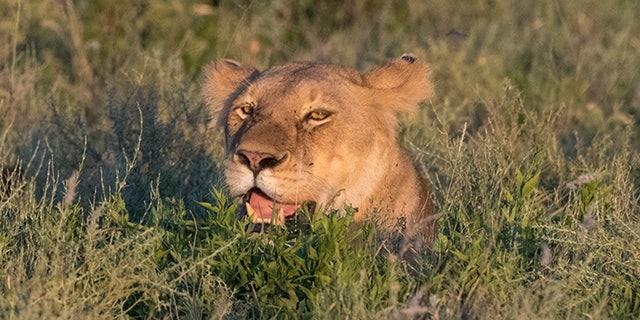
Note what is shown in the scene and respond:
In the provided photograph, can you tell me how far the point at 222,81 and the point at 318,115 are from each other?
85 centimetres

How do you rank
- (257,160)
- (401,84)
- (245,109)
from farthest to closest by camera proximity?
(401,84)
(245,109)
(257,160)

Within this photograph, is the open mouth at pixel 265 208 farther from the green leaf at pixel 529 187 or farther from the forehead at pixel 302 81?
the green leaf at pixel 529 187

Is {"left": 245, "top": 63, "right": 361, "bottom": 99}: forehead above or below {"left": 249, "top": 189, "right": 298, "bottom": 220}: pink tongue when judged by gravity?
above

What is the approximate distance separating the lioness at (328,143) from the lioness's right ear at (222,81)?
11 cm

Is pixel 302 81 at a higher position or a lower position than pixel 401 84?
higher

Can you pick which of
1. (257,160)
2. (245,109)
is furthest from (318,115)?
(257,160)

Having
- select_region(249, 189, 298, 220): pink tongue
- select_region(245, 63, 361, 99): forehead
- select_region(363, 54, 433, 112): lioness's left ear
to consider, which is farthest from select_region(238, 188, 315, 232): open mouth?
select_region(363, 54, 433, 112): lioness's left ear

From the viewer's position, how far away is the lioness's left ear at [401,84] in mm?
5168

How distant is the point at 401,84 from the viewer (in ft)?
17.1

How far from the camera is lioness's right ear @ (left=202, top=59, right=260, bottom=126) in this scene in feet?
18.1

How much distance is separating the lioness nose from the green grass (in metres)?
0.18

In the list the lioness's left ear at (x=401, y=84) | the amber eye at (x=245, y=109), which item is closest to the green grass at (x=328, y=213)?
the lioness's left ear at (x=401, y=84)

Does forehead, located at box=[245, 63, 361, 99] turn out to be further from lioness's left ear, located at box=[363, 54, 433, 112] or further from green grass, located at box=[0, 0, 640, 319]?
green grass, located at box=[0, 0, 640, 319]

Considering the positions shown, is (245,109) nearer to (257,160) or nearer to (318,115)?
(318,115)
